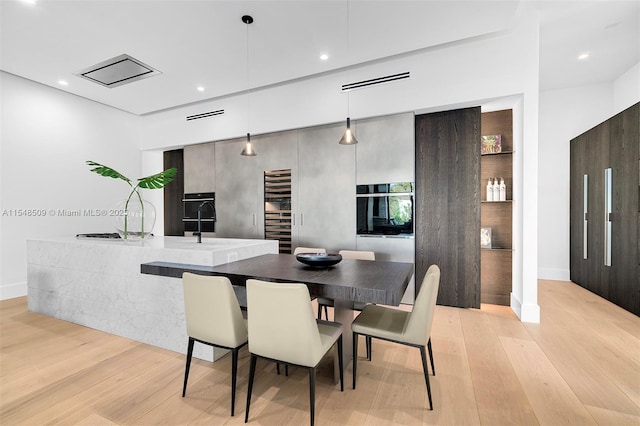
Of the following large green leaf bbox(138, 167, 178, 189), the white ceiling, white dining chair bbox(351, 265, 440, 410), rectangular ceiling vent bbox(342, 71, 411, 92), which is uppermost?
the white ceiling

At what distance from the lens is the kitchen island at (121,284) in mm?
2395

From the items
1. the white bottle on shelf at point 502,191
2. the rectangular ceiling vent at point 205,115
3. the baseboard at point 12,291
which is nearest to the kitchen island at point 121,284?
the baseboard at point 12,291

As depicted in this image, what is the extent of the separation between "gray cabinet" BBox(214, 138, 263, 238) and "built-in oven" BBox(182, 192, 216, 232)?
0.53 ft

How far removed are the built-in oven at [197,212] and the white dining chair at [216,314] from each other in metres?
3.18

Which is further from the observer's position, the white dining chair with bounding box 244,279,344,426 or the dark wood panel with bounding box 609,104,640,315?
the dark wood panel with bounding box 609,104,640,315

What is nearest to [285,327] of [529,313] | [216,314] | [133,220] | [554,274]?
[216,314]

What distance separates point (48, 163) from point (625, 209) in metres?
7.85

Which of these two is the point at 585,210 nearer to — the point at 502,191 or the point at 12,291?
the point at 502,191

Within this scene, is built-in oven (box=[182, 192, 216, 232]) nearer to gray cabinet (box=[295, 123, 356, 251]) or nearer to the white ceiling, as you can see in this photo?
gray cabinet (box=[295, 123, 356, 251])

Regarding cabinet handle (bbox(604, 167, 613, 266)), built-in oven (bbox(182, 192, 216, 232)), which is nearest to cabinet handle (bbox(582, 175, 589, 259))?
cabinet handle (bbox(604, 167, 613, 266))

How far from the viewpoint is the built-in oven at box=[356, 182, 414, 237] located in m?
3.46

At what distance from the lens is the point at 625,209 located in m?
3.33

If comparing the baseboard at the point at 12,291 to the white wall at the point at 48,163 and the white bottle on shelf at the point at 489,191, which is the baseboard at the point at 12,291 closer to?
the white wall at the point at 48,163

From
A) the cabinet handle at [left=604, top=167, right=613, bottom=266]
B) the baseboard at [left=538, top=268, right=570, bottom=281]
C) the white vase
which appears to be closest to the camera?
the white vase
